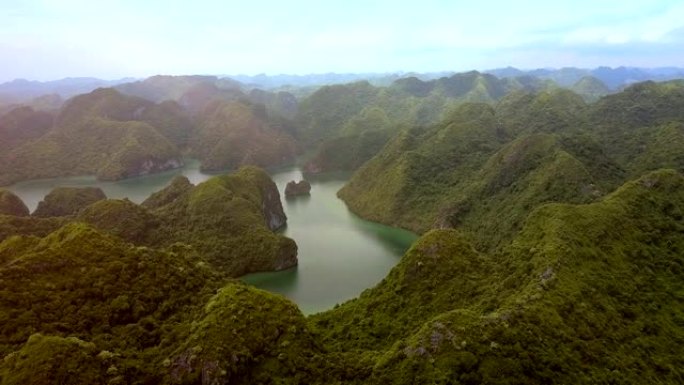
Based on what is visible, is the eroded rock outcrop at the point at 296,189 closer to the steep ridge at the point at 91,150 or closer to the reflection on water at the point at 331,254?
the reflection on water at the point at 331,254

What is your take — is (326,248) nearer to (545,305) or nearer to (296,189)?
(296,189)

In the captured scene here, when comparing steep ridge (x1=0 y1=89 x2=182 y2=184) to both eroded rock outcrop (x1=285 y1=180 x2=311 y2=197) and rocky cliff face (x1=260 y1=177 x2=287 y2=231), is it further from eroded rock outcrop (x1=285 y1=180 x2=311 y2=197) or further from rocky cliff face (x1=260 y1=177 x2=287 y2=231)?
rocky cliff face (x1=260 y1=177 x2=287 y2=231)

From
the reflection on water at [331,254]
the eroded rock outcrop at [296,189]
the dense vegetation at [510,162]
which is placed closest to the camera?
the reflection on water at [331,254]

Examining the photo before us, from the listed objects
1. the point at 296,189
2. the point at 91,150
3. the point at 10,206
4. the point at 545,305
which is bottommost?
the point at 296,189

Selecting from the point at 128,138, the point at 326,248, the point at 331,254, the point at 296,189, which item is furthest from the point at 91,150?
the point at 331,254

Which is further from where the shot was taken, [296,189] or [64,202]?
[296,189]

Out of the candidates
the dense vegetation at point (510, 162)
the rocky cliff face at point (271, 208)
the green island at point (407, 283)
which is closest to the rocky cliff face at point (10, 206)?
the green island at point (407, 283)

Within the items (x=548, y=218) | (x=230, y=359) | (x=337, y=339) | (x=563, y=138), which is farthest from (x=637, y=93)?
(x=230, y=359)

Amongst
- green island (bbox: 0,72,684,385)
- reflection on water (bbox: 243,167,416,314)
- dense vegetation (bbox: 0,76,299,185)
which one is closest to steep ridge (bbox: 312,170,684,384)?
green island (bbox: 0,72,684,385)

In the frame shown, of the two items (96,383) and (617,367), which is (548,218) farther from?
(96,383)

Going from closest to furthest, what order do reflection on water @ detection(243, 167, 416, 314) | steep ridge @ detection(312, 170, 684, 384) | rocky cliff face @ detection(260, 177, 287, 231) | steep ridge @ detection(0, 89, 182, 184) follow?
steep ridge @ detection(312, 170, 684, 384)
reflection on water @ detection(243, 167, 416, 314)
rocky cliff face @ detection(260, 177, 287, 231)
steep ridge @ detection(0, 89, 182, 184)
